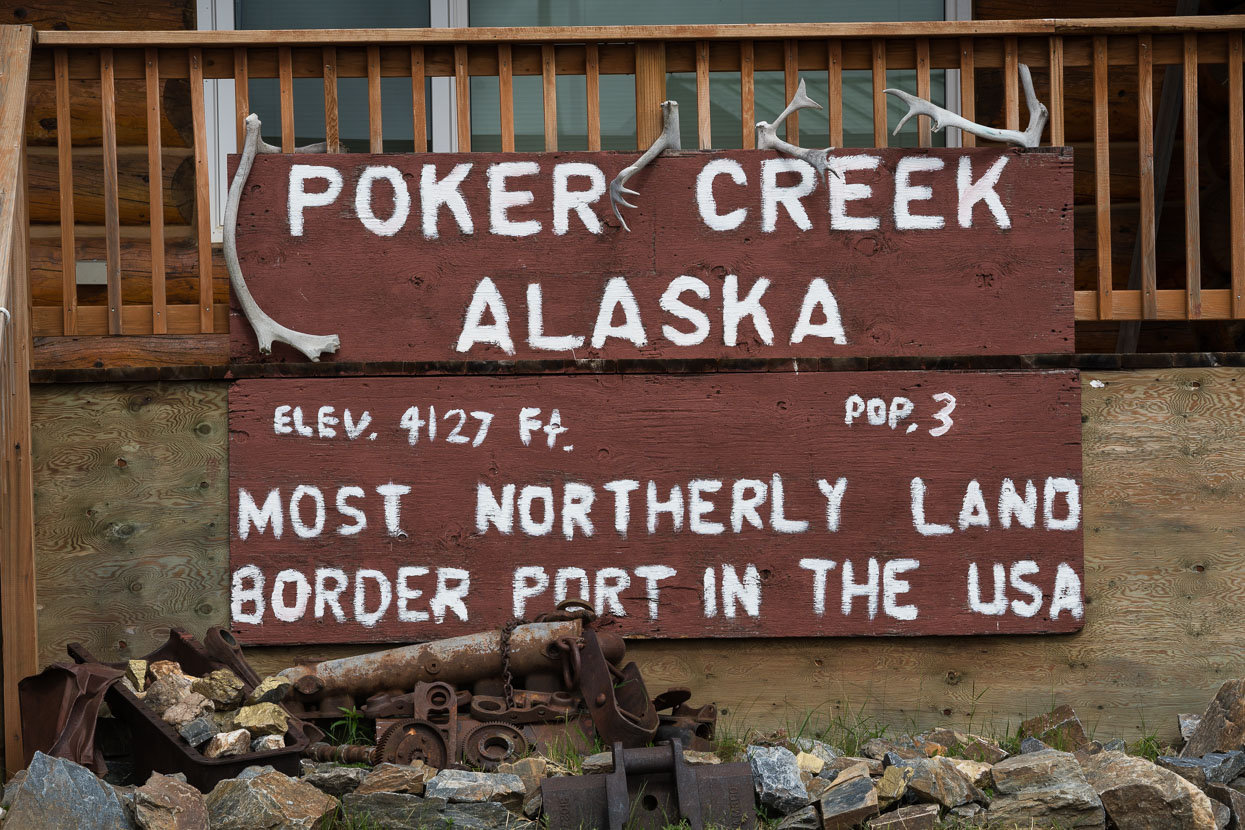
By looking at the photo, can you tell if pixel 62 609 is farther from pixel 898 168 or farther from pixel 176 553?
pixel 898 168

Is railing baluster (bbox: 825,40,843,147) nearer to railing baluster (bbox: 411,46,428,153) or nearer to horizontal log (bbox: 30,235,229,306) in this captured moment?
railing baluster (bbox: 411,46,428,153)

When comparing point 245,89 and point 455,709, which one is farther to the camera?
point 245,89

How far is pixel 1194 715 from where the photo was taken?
16.2 feet

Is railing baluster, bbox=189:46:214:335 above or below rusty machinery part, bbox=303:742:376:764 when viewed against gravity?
above

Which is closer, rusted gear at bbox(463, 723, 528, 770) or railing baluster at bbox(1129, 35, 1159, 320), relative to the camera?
rusted gear at bbox(463, 723, 528, 770)

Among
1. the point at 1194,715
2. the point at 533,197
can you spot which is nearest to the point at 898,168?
the point at 533,197

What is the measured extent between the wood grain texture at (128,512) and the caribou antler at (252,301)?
0.94 feet

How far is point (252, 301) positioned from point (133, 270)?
179 centimetres

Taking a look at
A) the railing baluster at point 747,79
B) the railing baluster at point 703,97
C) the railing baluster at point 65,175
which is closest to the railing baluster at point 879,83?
the railing baluster at point 747,79

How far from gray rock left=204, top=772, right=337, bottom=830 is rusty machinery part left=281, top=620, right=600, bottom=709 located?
0.82 metres

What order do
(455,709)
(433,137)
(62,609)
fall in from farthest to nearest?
(433,137), (62,609), (455,709)

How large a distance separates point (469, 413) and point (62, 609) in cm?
167

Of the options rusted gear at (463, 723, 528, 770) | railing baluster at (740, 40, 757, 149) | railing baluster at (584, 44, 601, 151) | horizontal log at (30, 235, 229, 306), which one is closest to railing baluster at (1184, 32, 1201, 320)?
railing baluster at (740, 40, 757, 149)

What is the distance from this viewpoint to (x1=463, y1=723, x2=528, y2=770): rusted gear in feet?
13.8
